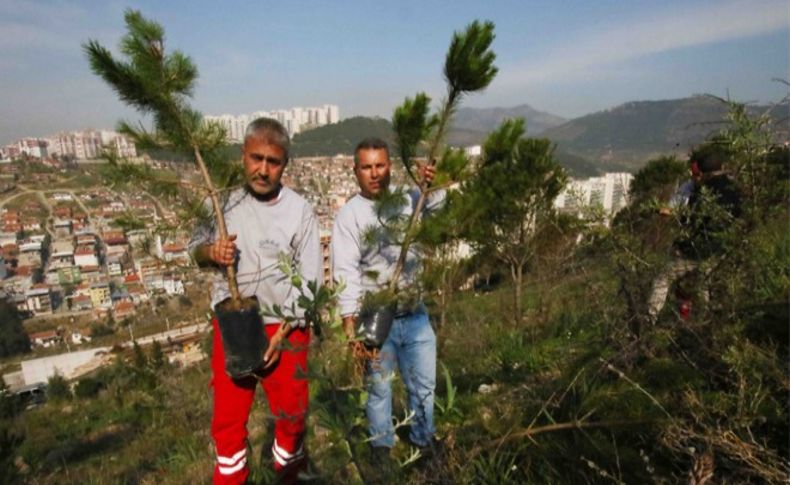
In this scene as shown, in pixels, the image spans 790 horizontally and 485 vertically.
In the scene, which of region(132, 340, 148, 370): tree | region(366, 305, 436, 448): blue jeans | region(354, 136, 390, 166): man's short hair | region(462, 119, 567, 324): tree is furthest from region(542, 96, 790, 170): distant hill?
region(354, 136, 390, 166): man's short hair

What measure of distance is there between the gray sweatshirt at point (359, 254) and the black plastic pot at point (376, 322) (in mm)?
242

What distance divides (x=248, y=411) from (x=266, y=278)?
2.09 ft

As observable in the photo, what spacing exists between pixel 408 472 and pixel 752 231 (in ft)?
6.48

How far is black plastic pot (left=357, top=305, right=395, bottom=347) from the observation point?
1636 mm

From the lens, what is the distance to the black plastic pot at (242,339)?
1.71m

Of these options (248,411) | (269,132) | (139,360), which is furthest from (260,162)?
(139,360)

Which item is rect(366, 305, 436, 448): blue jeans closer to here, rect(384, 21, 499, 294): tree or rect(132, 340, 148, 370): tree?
rect(384, 21, 499, 294): tree

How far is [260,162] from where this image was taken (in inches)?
76.5

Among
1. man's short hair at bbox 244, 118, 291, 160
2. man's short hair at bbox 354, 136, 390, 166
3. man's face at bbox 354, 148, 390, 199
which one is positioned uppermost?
man's short hair at bbox 244, 118, 291, 160

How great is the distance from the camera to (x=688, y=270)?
254 cm

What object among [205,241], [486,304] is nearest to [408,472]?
[205,241]

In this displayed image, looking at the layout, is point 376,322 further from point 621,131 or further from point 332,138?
point 621,131

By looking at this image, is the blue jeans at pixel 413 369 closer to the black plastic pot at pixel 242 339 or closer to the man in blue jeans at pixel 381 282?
the man in blue jeans at pixel 381 282

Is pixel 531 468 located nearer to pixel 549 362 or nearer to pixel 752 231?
pixel 752 231
